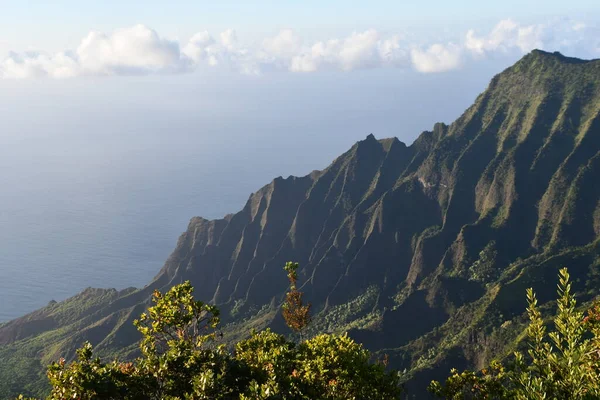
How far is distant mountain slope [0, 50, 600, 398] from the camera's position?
127125 millimetres

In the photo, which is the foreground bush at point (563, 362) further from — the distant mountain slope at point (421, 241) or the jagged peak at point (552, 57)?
the jagged peak at point (552, 57)

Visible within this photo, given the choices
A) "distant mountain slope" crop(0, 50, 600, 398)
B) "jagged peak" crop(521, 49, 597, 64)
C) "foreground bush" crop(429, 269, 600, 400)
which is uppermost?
"jagged peak" crop(521, 49, 597, 64)

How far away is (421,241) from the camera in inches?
6230

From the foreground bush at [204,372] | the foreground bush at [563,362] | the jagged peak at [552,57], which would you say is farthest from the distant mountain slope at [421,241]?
the foreground bush at [563,362]

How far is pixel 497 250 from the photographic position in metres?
146

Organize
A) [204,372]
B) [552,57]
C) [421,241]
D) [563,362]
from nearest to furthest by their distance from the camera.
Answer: [563,362] < [204,372] < [421,241] < [552,57]

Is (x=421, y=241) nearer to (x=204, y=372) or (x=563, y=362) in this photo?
(x=563, y=362)

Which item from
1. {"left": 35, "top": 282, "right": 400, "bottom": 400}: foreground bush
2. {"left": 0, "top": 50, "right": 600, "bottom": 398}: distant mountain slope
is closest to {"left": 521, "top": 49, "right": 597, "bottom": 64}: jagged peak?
{"left": 0, "top": 50, "right": 600, "bottom": 398}: distant mountain slope

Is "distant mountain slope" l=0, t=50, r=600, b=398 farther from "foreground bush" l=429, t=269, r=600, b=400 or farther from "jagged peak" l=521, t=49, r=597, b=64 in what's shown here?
"foreground bush" l=429, t=269, r=600, b=400

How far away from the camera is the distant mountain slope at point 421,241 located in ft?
417

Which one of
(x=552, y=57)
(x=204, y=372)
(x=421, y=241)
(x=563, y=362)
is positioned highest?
(x=552, y=57)

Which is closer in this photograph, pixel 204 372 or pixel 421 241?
pixel 204 372

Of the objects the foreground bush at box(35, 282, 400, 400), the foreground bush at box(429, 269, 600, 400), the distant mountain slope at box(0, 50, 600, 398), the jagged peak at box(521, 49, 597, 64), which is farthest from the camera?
the jagged peak at box(521, 49, 597, 64)

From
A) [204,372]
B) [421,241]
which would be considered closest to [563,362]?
[204,372]
